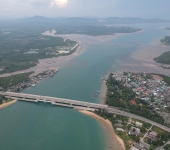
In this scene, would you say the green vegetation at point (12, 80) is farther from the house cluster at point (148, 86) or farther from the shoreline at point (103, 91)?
the house cluster at point (148, 86)

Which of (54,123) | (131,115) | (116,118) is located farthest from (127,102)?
(54,123)

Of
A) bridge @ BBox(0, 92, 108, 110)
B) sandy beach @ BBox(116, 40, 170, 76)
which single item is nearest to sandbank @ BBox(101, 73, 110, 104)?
bridge @ BBox(0, 92, 108, 110)

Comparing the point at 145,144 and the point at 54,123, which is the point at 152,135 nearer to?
the point at 145,144

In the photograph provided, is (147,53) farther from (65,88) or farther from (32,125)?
(32,125)

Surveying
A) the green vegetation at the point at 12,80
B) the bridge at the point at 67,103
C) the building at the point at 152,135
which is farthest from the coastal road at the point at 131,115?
the green vegetation at the point at 12,80

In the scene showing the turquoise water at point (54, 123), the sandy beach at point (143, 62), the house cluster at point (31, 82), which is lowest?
the turquoise water at point (54, 123)

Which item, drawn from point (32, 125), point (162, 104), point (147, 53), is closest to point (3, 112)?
point (32, 125)
